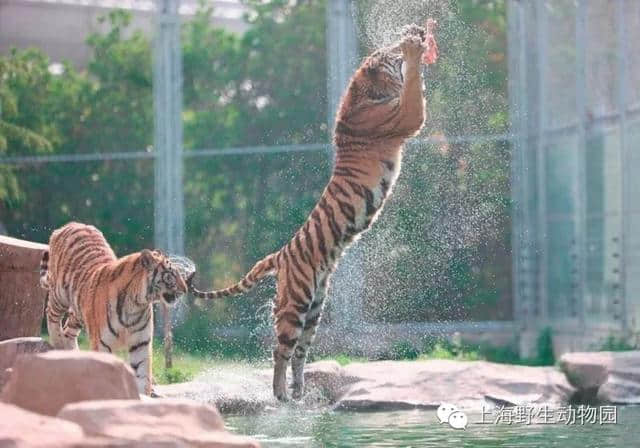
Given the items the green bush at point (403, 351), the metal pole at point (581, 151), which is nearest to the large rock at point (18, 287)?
the green bush at point (403, 351)

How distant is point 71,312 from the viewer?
6.92 metres

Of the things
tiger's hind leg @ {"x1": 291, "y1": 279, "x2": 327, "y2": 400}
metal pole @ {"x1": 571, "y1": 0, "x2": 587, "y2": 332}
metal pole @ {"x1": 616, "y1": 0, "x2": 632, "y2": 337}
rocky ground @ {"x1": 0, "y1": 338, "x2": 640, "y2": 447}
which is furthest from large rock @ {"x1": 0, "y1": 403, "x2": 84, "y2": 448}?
metal pole @ {"x1": 571, "y1": 0, "x2": 587, "y2": 332}

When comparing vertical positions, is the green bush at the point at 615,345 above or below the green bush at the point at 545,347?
above

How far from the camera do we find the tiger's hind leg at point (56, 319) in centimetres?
703

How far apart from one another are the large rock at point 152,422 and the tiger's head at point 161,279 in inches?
96.5

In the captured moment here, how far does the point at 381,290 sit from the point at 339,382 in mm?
3667

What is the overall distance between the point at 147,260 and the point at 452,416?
1.81 meters

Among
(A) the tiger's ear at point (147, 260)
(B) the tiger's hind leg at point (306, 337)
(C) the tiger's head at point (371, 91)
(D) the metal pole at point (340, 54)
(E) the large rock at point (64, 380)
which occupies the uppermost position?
(D) the metal pole at point (340, 54)

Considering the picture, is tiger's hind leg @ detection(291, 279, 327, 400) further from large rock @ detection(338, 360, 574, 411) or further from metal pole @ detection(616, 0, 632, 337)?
metal pole @ detection(616, 0, 632, 337)

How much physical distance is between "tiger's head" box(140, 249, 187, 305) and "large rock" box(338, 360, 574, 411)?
1.88m

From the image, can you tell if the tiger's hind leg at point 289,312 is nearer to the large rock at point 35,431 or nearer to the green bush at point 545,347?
the large rock at point 35,431

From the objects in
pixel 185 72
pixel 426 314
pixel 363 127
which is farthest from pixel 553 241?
pixel 363 127

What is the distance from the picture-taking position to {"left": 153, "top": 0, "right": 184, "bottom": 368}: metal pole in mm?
11602

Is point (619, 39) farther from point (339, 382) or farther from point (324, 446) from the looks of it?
point (324, 446)
